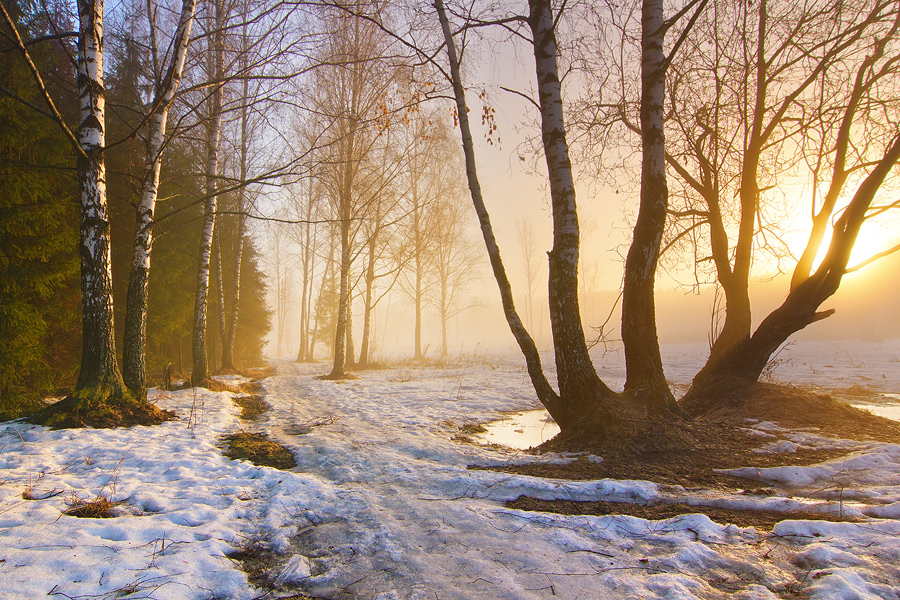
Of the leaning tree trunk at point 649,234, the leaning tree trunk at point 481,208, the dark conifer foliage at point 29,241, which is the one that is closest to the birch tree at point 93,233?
the dark conifer foliage at point 29,241

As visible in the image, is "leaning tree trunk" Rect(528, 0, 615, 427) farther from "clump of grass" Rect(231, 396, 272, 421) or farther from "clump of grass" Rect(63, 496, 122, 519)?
"clump of grass" Rect(231, 396, 272, 421)

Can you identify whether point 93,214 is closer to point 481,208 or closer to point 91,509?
point 91,509

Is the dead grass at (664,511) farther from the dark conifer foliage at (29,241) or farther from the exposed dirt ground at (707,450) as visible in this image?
the dark conifer foliage at (29,241)

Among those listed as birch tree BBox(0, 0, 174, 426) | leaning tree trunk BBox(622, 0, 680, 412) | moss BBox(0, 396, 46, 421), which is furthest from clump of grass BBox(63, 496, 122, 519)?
leaning tree trunk BBox(622, 0, 680, 412)

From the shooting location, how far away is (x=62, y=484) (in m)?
2.82

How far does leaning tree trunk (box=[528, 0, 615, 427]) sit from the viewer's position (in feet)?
14.6

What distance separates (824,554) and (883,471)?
209 centimetres

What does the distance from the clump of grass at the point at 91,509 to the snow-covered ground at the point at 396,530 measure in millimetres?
90

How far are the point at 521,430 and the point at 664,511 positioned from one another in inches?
133

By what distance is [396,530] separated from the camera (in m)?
2.48

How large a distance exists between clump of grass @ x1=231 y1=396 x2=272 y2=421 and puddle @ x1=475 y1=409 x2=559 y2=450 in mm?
3759

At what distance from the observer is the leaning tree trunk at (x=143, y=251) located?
17.7 ft

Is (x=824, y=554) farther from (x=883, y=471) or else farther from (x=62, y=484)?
(x=62, y=484)

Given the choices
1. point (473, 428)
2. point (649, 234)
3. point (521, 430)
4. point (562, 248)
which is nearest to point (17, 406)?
point (473, 428)
